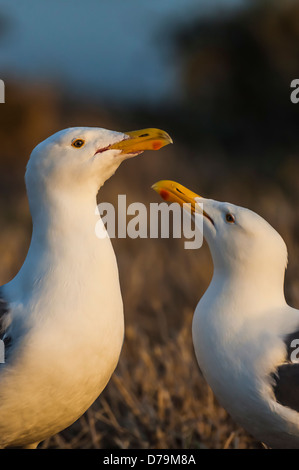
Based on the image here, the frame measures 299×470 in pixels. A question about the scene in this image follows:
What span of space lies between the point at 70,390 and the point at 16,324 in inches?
11.9

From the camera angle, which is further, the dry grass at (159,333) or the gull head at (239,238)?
the dry grass at (159,333)

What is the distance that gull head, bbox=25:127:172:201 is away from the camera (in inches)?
97.0

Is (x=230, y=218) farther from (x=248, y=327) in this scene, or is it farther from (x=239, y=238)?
(x=248, y=327)

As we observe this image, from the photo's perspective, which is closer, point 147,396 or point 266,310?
point 266,310

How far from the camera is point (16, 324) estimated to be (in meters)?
2.38

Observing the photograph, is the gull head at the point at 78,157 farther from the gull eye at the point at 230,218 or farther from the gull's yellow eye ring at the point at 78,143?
the gull eye at the point at 230,218

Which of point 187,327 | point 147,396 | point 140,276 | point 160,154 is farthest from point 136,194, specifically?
point 147,396

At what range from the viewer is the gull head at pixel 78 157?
8.09 ft

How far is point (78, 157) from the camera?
2465 mm

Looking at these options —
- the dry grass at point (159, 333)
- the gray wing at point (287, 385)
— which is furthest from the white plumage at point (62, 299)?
the dry grass at point (159, 333)

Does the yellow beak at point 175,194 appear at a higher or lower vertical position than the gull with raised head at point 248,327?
higher

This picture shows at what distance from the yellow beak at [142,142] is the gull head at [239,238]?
1.01ft

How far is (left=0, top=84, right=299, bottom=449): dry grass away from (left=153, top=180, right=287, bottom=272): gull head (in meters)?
0.96
